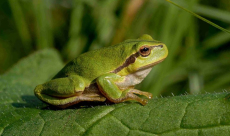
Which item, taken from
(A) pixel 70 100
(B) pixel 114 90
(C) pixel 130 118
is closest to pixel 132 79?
(B) pixel 114 90

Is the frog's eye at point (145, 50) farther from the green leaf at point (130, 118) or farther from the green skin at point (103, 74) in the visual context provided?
the green leaf at point (130, 118)

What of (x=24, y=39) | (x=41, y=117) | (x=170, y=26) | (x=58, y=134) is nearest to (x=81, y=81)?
(x=41, y=117)

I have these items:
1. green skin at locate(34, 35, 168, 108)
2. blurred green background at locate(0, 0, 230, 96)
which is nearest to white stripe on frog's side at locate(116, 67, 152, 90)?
green skin at locate(34, 35, 168, 108)

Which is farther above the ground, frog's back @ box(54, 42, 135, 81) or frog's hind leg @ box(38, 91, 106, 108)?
frog's back @ box(54, 42, 135, 81)

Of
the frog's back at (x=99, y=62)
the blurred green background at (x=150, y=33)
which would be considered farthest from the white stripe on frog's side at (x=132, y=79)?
the blurred green background at (x=150, y=33)

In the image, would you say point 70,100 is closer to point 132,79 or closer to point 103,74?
point 103,74

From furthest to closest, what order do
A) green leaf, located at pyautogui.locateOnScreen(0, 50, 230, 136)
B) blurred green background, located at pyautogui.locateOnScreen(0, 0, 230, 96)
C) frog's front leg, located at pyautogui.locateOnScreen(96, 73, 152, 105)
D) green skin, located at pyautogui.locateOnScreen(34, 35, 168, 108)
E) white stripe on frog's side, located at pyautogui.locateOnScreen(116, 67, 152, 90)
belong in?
1. blurred green background, located at pyautogui.locateOnScreen(0, 0, 230, 96)
2. white stripe on frog's side, located at pyautogui.locateOnScreen(116, 67, 152, 90)
3. green skin, located at pyautogui.locateOnScreen(34, 35, 168, 108)
4. frog's front leg, located at pyautogui.locateOnScreen(96, 73, 152, 105)
5. green leaf, located at pyautogui.locateOnScreen(0, 50, 230, 136)

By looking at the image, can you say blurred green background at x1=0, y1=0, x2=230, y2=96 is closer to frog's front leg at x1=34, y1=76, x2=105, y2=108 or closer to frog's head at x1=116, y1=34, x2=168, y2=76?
frog's head at x1=116, y1=34, x2=168, y2=76

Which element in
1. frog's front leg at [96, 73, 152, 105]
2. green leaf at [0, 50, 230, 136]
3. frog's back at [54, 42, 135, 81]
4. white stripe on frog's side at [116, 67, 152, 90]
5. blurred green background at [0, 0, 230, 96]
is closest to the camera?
green leaf at [0, 50, 230, 136]
